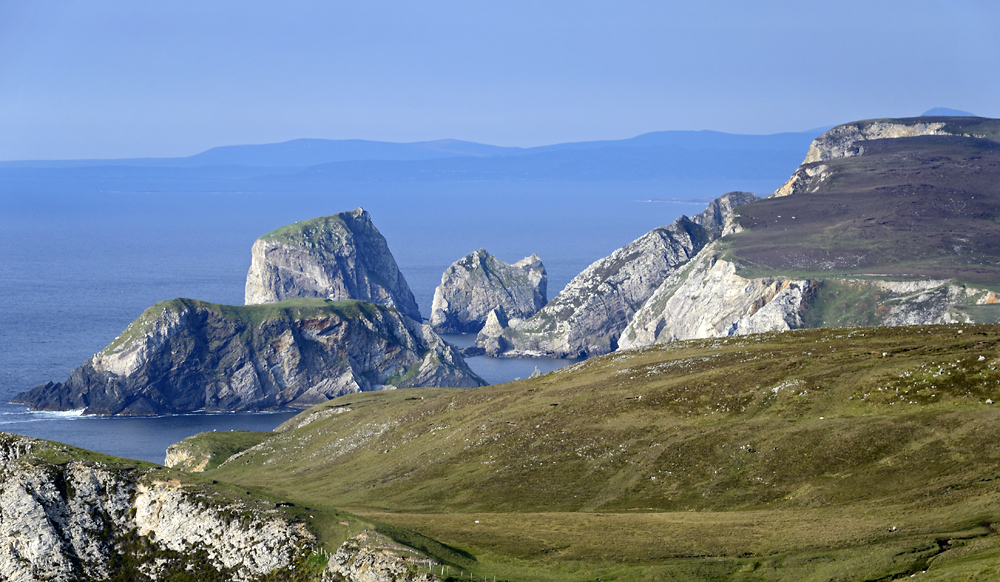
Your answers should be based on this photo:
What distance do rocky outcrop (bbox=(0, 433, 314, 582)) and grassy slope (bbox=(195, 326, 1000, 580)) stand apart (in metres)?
4.01

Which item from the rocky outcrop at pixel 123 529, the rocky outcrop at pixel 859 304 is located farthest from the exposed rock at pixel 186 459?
the rocky outcrop at pixel 859 304

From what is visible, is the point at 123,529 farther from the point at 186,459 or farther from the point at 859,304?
the point at 859,304

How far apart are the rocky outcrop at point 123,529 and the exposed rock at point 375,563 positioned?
9.49 ft

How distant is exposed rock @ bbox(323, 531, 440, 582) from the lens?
5434 cm

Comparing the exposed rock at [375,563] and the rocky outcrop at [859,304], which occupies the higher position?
the exposed rock at [375,563]

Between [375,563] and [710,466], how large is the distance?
96.8 ft

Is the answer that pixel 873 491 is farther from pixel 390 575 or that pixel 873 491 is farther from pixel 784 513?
pixel 390 575

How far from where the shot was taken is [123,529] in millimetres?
61938

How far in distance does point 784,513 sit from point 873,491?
19.8ft

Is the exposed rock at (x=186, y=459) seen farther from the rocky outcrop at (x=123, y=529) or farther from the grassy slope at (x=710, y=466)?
the rocky outcrop at (x=123, y=529)

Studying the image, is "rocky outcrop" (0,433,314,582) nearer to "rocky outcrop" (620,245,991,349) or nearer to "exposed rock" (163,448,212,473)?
"exposed rock" (163,448,212,473)

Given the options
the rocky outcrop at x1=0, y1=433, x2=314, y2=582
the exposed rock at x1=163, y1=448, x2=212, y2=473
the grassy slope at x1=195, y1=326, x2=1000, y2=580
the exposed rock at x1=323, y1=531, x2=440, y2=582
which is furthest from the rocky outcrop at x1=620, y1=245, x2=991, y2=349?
the rocky outcrop at x1=0, y1=433, x2=314, y2=582

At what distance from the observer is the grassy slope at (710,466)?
57625 millimetres

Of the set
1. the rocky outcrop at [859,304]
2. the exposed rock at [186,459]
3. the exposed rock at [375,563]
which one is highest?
the exposed rock at [375,563]
